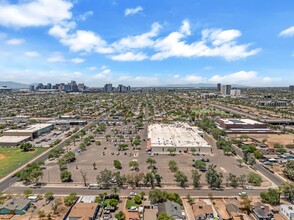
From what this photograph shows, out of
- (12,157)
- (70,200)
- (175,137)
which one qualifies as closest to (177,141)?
(175,137)

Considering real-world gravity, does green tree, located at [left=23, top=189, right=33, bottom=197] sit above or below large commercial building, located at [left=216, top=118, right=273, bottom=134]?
below

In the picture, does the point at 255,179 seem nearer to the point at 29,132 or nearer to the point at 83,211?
the point at 83,211

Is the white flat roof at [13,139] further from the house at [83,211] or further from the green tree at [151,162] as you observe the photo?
the house at [83,211]

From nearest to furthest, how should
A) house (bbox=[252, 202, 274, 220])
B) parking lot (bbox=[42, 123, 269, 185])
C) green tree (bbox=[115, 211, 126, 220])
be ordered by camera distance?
green tree (bbox=[115, 211, 126, 220]) < house (bbox=[252, 202, 274, 220]) < parking lot (bbox=[42, 123, 269, 185])

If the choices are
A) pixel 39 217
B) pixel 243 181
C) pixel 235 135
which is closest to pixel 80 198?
pixel 39 217

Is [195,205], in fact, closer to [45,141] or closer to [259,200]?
[259,200]

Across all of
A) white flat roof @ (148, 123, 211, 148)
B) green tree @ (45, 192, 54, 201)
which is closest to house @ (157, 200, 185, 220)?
green tree @ (45, 192, 54, 201)

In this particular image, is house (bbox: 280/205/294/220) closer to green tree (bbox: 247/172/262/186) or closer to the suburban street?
the suburban street
